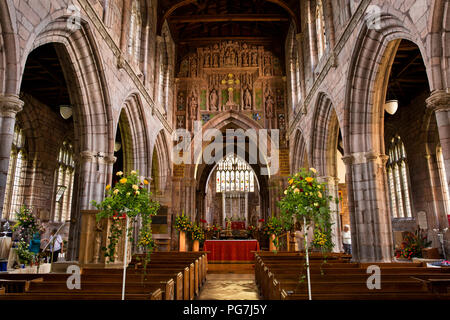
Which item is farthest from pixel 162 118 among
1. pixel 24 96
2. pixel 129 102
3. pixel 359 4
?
pixel 359 4

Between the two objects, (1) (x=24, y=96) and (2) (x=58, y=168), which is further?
(2) (x=58, y=168)

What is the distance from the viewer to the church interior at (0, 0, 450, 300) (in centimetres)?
418

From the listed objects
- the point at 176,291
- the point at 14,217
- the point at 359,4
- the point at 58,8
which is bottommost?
the point at 176,291

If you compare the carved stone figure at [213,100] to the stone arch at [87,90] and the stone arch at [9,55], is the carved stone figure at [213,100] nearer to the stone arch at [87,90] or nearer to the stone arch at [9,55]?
the stone arch at [87,90]

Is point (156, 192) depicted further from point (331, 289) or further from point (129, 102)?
point (331, 289)

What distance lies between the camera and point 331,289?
10.8 feet

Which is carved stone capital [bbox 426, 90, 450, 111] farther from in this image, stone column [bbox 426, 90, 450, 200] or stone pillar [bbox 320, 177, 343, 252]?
stone pillar [bbox 320, 177, 343, 252]

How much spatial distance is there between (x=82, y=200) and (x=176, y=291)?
424 centimetres

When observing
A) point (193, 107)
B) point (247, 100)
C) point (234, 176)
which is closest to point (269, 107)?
point (247, 100)

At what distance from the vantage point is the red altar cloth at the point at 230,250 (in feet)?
40.2

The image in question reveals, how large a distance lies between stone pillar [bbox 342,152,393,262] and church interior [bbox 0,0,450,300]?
33 mm

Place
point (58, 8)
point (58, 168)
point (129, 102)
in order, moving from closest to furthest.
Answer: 1. point (58, 8)
2. point (129, 102)
3. point (58, 168)

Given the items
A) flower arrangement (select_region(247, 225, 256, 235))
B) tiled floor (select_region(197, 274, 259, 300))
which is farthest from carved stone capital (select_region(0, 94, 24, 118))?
flower arrangement (select_region(247, 225, 256, 235))

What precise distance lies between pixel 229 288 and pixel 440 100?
18.3 ft
